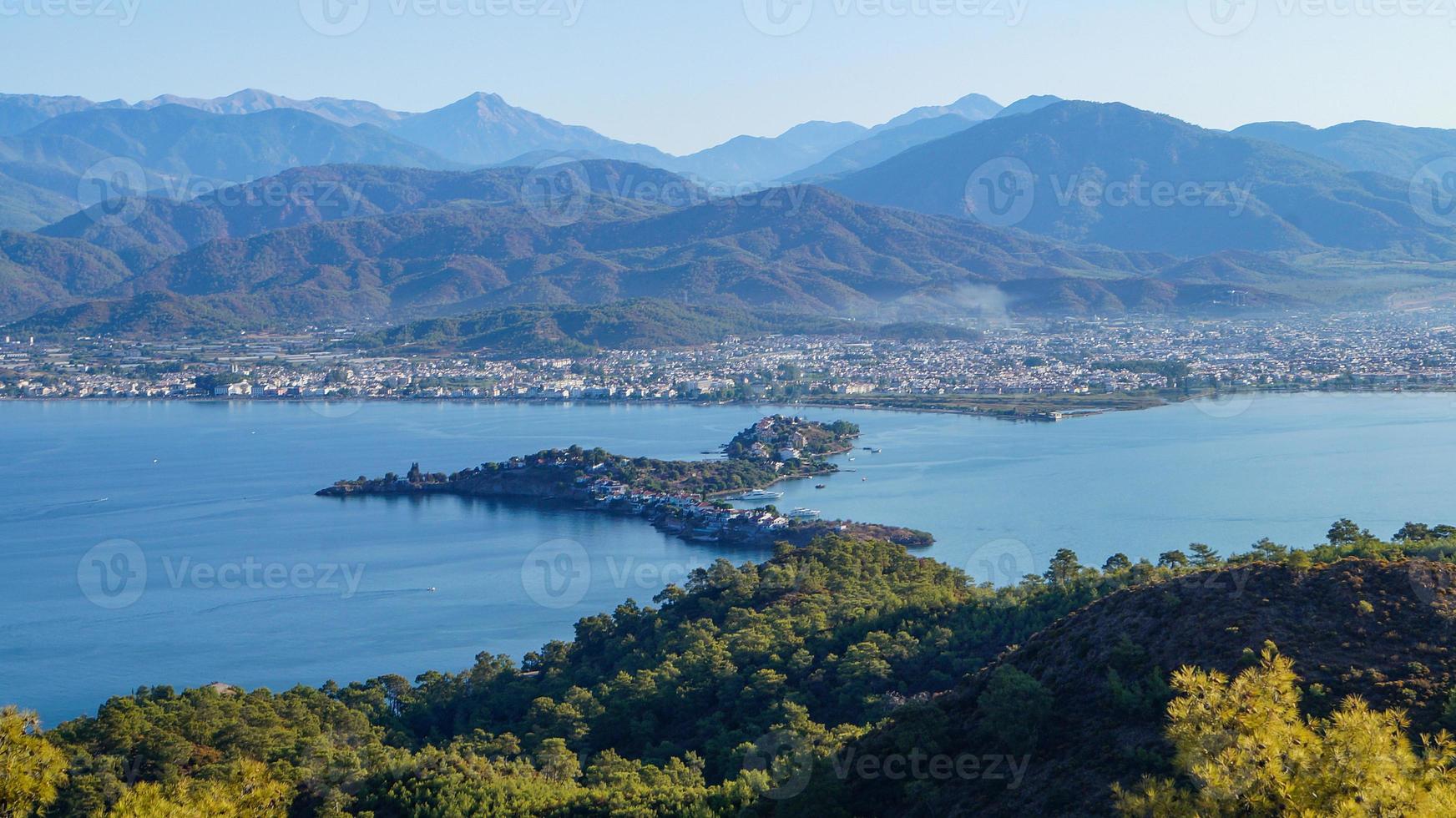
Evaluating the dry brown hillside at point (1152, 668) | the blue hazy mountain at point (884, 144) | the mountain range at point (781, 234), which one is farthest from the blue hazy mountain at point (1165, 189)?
the dry brown hillside at point (1152, 668)

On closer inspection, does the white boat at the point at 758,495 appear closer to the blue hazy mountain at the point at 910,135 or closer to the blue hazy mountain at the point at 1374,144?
the blue hazy mountain at the point at 1374,144

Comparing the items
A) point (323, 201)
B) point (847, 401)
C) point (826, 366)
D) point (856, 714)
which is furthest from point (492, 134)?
point (856, 714)

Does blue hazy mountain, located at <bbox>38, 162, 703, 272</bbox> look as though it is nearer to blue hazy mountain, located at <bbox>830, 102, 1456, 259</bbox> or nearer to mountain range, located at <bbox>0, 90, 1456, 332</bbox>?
mountain range, located at <bbox>0, 90, 1456, 332</bbox>

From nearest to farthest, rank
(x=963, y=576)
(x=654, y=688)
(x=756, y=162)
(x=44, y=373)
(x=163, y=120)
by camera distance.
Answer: (x=654, y=688)
(x=963, y=576)
(x=44, y=373)
(x=163, y=120)
(x=756, y=162)

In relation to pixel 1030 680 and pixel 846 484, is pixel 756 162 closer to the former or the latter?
pixel 846 484

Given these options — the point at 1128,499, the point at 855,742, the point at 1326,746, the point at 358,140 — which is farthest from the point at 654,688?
the point at 358,140

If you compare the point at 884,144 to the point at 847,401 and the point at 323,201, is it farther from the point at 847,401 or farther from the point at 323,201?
the point at 847,401
